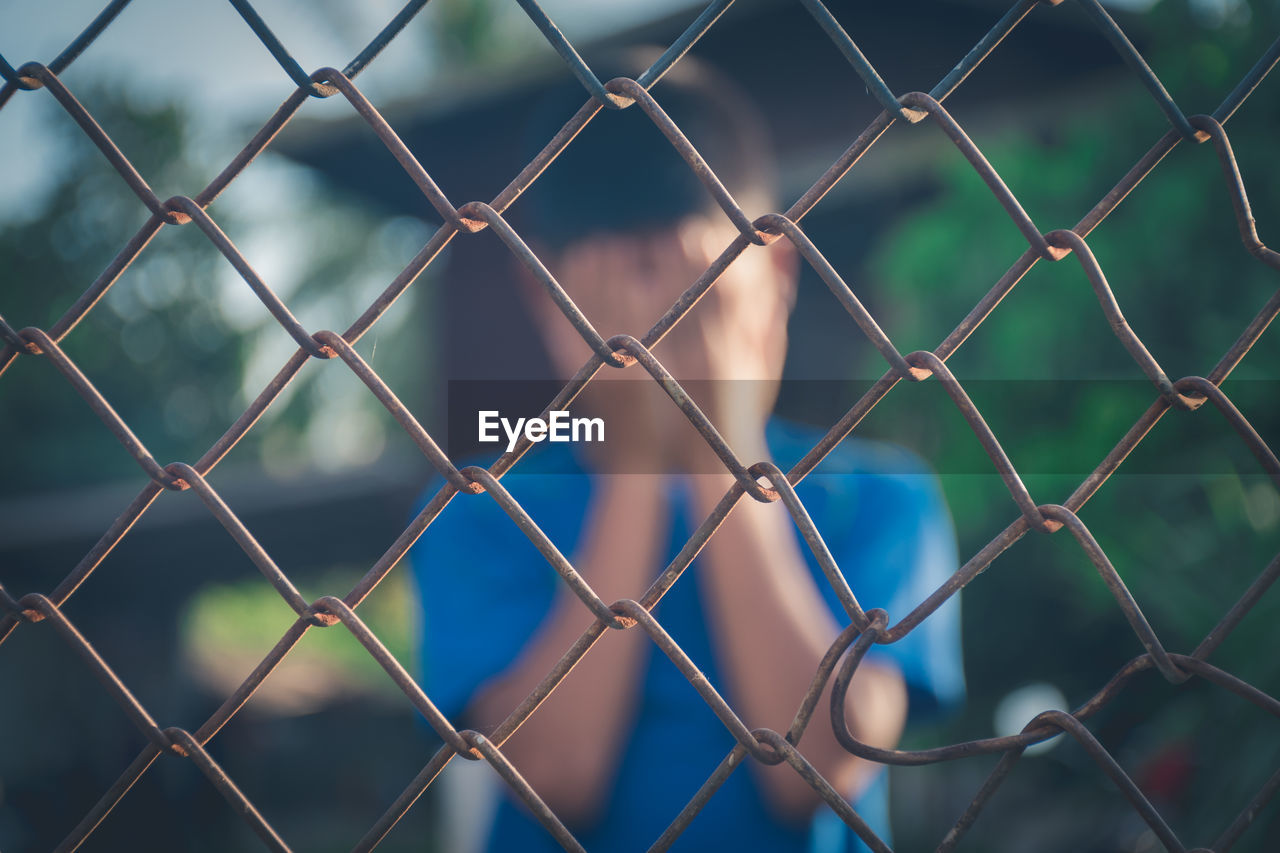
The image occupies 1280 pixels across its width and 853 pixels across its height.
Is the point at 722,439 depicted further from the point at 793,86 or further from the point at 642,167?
the point at 793,86

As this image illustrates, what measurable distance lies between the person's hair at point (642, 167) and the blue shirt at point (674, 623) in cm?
38

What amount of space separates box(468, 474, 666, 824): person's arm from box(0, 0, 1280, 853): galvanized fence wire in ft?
1.87

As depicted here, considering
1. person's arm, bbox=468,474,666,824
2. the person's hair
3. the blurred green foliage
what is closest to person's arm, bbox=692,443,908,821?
person's arm, bbox=468,474,666,824

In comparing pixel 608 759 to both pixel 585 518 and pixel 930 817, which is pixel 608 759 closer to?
pixel 585 518

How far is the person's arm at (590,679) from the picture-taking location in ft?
4.02

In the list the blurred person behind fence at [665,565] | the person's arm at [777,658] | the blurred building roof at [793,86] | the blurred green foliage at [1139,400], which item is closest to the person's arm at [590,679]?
the blurred person behind fence at [665,565]

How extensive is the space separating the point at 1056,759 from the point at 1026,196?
6.13 ft

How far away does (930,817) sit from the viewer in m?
3.82

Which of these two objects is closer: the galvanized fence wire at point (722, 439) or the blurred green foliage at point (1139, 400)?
the galvanized fence wire at point (722, 439)

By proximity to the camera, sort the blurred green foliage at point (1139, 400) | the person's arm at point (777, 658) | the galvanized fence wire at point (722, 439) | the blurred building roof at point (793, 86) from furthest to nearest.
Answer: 1. the blurred building roof at point (793, 86)
2. the blurred green foliage at point (1139, 400)
3. the person's arm at point (777, 658)
4. the galvanized fence wire at point (722, 439)

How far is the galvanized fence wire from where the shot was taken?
0.56 metres

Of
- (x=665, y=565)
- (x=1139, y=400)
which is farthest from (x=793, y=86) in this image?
(x=665, y=565)

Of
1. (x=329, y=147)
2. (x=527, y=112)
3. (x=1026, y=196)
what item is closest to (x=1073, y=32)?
(x=1026, y=196)

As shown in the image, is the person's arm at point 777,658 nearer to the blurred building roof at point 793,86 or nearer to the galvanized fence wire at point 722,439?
the galvanized fence wire at point 722,439
